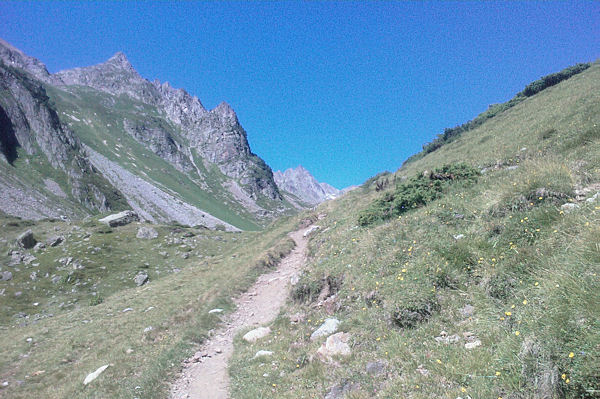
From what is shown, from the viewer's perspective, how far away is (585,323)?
3789 millimetres

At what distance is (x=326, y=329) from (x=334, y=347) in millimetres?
1115

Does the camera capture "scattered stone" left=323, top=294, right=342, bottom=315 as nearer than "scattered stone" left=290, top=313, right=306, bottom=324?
Yes

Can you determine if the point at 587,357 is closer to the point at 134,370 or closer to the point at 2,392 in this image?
the point at 134,370

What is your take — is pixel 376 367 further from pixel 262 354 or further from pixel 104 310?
pixel 104 310

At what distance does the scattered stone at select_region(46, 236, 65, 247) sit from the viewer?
35625 millimetres

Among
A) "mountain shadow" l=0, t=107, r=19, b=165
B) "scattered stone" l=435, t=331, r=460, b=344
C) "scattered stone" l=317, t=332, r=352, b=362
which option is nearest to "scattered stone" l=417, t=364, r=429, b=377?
"scattered stone" l=435, t=331, r=460, b=344

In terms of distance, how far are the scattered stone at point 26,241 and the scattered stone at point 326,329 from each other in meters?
43.7

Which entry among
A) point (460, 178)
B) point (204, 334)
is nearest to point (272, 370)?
point (204, 334)

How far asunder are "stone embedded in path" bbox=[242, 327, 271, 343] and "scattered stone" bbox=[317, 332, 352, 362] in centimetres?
384

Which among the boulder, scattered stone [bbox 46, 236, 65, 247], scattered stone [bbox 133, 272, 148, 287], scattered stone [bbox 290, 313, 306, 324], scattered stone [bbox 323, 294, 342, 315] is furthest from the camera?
the boulder

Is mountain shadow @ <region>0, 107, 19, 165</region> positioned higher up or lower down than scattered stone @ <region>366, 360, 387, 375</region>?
higher up

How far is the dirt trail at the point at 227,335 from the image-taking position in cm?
887

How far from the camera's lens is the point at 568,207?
6.92 meters

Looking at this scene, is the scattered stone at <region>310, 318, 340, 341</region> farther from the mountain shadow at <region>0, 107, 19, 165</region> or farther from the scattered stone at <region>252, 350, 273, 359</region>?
the mountain shadow at <region>0, 107, 19, 165</region>
